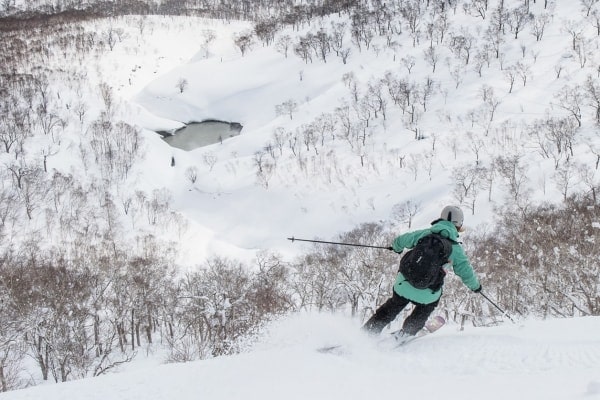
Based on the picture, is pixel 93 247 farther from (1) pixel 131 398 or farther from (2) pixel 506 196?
(1) pixel 131 398

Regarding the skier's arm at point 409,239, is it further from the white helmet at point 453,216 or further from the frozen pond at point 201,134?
the frozen pond at point 201,134

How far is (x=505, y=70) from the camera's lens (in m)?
84.6

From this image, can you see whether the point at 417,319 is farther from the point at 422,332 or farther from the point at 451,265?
the point at 451,265

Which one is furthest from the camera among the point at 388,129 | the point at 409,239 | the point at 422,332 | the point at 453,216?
the point at 388,129

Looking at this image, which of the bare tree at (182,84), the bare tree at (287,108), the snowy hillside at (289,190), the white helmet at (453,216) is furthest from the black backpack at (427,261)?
the bare tree at (182,84)

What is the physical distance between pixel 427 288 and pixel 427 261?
46 cm

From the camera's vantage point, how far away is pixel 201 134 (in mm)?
96625

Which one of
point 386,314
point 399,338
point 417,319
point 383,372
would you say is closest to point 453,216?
point 417,319

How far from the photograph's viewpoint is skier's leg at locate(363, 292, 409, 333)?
24.4 feet

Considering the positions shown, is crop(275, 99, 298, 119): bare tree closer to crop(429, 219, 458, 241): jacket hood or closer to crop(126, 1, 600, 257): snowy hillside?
crop(126, 1, 600, 257): snowy hillside

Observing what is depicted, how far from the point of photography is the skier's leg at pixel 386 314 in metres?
7.44

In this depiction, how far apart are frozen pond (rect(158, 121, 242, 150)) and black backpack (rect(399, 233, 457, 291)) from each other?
286ft

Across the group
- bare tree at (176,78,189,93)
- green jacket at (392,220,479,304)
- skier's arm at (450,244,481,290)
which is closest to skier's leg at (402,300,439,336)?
green jacket at (392,220,479,304)

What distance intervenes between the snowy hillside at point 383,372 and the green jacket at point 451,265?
611mm
